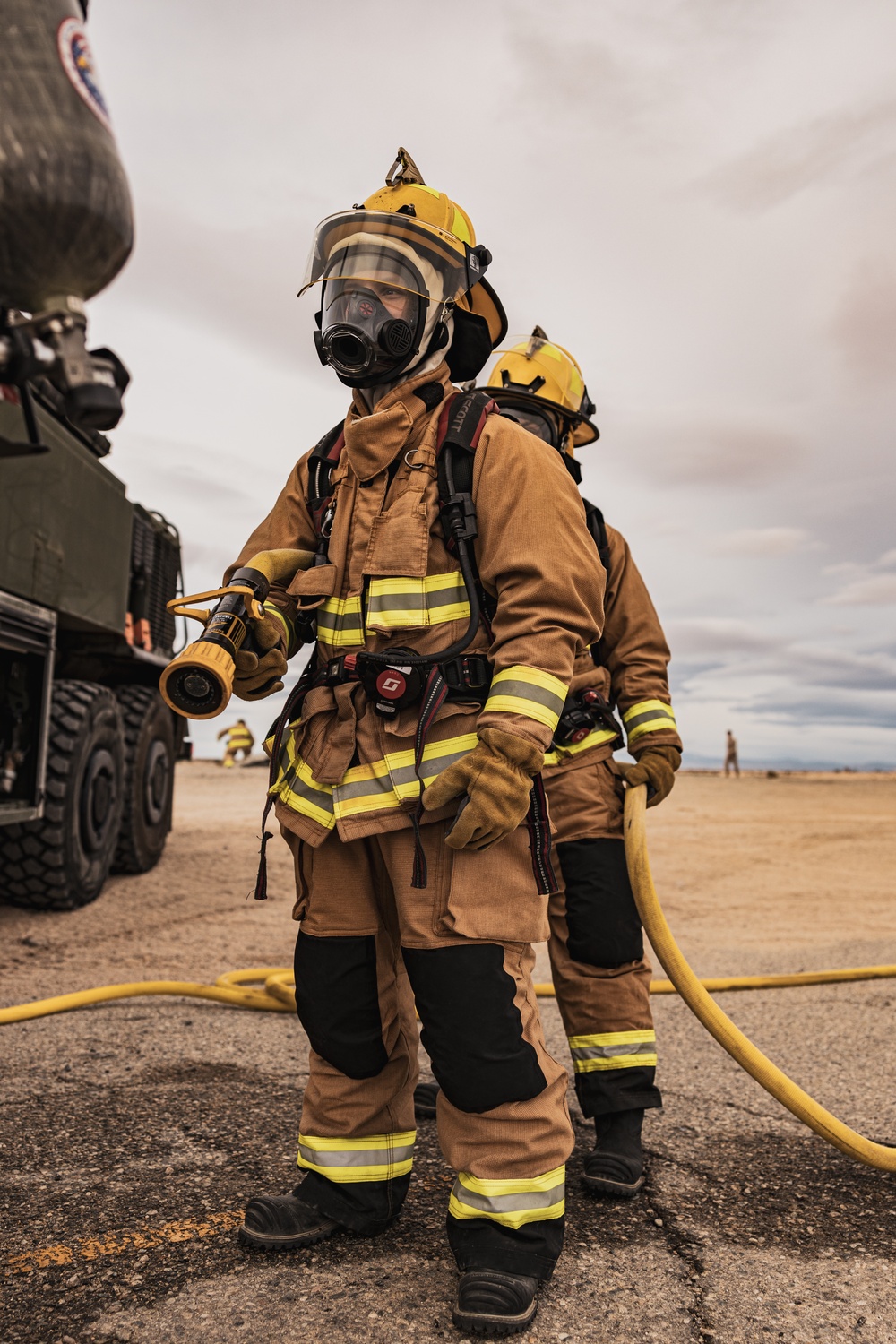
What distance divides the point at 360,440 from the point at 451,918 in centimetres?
104

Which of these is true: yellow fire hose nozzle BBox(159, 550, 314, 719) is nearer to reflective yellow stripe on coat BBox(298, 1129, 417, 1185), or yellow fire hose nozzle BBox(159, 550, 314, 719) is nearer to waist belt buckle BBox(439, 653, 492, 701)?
waist belt buckle BBox(439, 653, 492, 701)

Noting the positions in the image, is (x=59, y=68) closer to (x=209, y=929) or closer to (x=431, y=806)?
(x=431, y=806)

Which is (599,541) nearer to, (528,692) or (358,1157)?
(528,692)

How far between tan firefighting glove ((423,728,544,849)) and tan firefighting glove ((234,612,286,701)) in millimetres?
533

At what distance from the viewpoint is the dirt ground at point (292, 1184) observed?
193cm

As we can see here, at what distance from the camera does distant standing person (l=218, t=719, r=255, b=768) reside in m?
21.9

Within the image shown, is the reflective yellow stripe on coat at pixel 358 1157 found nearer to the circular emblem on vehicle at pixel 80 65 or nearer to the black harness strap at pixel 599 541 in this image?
the black harness strap at pixel 599 541

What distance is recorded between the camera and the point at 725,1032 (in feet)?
8.36

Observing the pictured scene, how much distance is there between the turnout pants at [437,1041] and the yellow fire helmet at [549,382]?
1.73m

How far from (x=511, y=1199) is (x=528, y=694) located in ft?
3.15

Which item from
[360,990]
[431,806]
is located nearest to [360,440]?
[431,806]

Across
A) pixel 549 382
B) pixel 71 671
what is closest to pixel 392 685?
pixel 549 382

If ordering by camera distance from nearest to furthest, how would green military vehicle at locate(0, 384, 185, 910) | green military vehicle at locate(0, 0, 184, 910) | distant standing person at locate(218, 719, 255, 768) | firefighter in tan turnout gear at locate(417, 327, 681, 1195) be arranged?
green military vehicle at locate(0, 0, 184, 910)
firefighter in tan turnout gear at locate(417, 327, 681, 1195)
green military vehicle at locate(0, 384, 185, 910)
distant standing person at locate(218, 719, 255, 768)

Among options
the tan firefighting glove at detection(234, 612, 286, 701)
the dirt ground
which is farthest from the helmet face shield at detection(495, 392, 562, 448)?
the dirt ground
